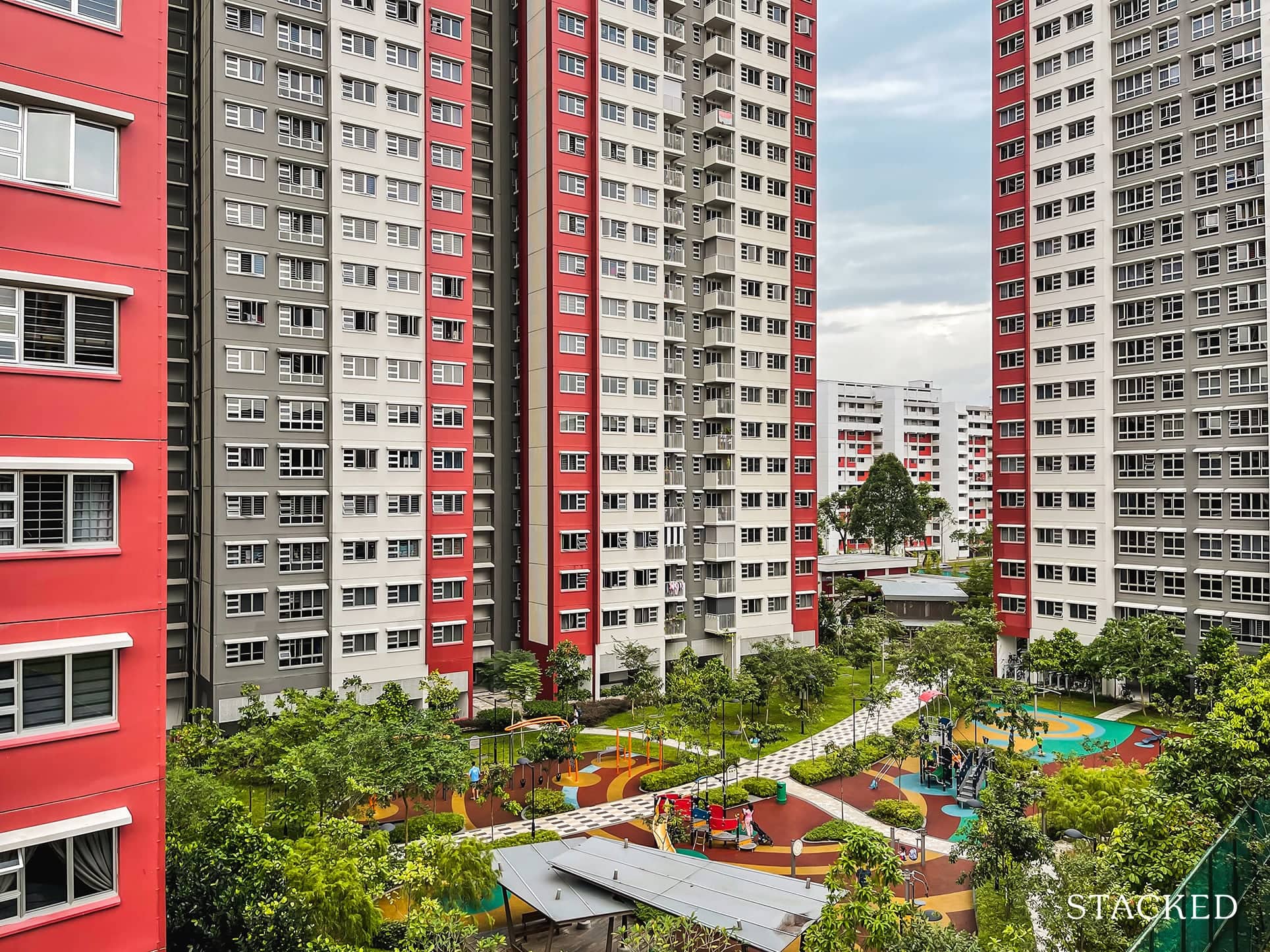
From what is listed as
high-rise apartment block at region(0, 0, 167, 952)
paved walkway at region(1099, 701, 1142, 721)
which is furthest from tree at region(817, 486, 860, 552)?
high-rise apartment block at region(0, 0, 167, 952)

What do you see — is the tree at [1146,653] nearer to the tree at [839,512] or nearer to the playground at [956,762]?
the playground at [956,762]

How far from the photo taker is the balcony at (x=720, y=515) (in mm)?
54438

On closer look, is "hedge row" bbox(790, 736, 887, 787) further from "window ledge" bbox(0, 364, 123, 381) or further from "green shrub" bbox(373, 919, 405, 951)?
"window ledge" bbox(0, 364, 123, 381)

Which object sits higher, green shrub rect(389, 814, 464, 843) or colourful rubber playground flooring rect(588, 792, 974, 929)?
green shrub rect(389, 814, 464, 843)

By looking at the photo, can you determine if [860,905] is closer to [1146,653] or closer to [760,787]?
[760,787]

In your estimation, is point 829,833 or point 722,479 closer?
point 829,833

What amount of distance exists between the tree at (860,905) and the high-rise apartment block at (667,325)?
30.6 meters

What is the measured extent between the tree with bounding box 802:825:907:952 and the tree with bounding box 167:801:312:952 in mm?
9935

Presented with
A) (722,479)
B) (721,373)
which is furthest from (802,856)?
(721,373)

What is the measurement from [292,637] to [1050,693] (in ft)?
144

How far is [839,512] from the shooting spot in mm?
115125

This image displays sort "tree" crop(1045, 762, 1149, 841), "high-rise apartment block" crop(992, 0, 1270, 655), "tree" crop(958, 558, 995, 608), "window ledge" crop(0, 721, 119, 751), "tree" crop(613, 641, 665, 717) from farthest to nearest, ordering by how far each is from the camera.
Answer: "tree" crop(958, 558, 995, 608) < "high-rise apartment block" crop(992, 0, 1270, 655) < "tree" crop(613, 641, 665, 717) < "tree" crop(1045, 762, 1149, 841) < "window ledge" crop(0, 721, 119, 751)

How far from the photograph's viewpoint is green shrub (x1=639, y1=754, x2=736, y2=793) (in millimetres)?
34812

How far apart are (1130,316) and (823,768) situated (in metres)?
33.8
